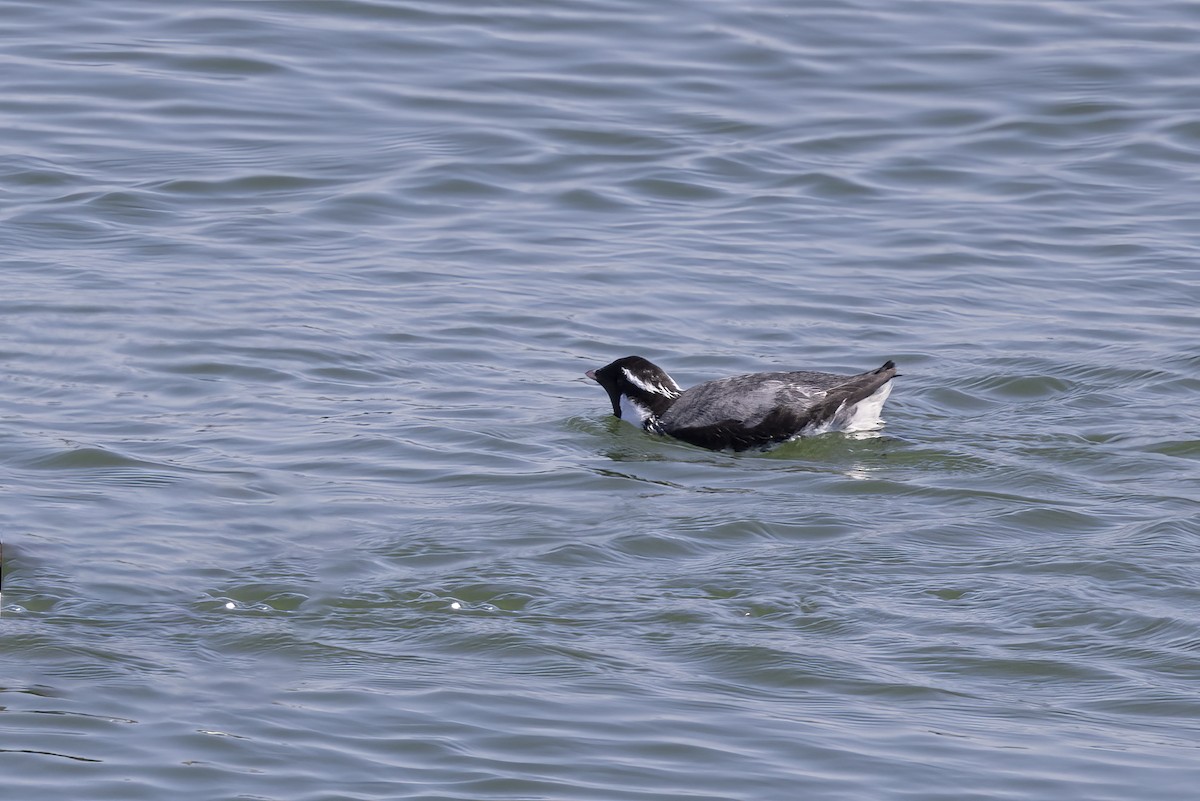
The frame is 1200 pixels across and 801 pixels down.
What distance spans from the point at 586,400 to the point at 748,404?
52.7 inches

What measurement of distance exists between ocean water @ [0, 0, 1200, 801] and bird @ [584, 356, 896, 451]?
170mm

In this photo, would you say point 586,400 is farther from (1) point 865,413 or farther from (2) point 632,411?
(1) point 865,413

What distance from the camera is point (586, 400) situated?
1187 cm

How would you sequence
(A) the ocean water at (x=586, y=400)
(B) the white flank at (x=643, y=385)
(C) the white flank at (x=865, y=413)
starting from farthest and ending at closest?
(B) the white flank at (x=643, y=385), (C) the white flank at (x=865, y=413), (A) the ocean water at (x=586, y=400)

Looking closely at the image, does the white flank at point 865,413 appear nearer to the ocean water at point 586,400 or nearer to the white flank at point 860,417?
the white flank at point 860,417

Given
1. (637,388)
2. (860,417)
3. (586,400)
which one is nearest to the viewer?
(860,417)

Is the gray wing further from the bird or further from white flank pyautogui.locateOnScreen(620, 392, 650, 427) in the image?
white flank pyautogui.locateOnScreen(620, 392, 650, 427)

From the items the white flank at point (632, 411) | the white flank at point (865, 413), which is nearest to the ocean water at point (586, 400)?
the white flank at point (632, 411)

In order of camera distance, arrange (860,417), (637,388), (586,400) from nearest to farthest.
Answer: (860,417), (637,388), (586,400)

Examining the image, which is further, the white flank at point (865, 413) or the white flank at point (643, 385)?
the white flank at point (643, 385)

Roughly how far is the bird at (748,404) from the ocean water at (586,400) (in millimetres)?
170

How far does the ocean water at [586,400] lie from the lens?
686cm

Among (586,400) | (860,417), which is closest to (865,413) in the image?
(860,417)

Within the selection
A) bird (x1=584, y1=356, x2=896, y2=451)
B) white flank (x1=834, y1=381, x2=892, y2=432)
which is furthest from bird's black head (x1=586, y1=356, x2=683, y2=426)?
white flank (x1=834, y1=381, x2=892, y2=432)
